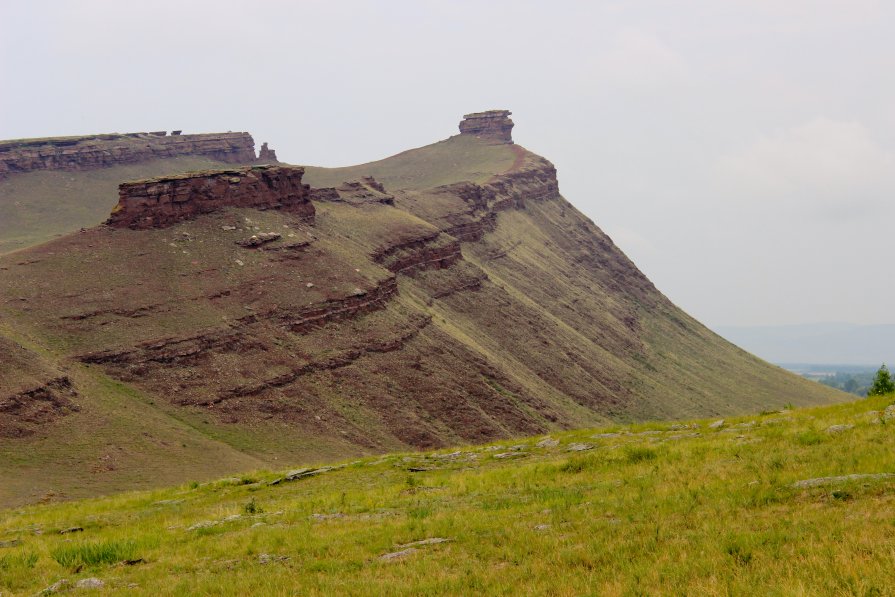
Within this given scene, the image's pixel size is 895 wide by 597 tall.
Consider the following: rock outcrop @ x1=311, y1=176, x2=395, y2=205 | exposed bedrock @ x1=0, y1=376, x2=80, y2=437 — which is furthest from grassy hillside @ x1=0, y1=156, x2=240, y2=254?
exposed bedrock @ x1=0, y1=376, x2=80, y2=437

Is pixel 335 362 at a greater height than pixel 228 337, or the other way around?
pixel 228 337

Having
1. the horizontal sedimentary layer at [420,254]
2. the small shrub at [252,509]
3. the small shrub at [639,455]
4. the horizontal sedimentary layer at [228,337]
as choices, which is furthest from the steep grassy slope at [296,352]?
the small shrub at [639,455]

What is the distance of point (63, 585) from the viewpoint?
17109 millimetres

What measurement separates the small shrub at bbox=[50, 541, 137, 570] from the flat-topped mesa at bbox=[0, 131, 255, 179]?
148m

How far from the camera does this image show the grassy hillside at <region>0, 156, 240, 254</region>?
432ft

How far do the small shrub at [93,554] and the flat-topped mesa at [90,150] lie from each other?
14824 cm

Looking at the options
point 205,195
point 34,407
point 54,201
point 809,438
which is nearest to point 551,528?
point 809,438

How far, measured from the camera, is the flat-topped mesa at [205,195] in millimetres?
81000

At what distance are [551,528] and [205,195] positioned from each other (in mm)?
74477

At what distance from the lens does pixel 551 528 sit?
56.2ft

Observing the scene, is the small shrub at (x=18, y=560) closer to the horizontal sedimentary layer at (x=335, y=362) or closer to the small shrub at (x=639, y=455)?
the small shrub at (x=639, y=455)

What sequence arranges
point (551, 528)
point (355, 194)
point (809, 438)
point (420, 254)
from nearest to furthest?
point (551, 528) < point (809, 438) < point (420, 254) < point (355, 194)

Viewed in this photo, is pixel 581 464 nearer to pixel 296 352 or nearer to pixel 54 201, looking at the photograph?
pixel 296 352

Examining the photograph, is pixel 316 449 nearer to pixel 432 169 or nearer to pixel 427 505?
pixel 427 505
